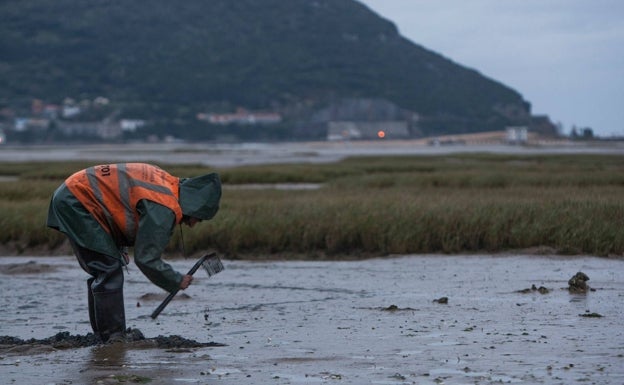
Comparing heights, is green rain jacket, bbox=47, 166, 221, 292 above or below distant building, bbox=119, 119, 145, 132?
below

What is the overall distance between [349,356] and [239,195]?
48.0 feet

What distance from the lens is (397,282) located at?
1342 centimetres

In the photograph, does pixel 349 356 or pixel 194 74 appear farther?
Result: pixel 194 74

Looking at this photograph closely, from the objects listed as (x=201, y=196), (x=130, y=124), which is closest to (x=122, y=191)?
(x=201, y=196)

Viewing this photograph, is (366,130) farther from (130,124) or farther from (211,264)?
(211,264)

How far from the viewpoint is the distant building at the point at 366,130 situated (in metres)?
158

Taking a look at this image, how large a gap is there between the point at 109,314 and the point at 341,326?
194 cm

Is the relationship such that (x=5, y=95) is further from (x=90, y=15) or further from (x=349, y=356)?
(x=349, y=356)

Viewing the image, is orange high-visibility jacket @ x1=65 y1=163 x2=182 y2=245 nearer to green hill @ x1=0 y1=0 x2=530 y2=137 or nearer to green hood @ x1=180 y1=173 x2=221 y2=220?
green hood @ x1=180 y1=173 x2=221 y2=220

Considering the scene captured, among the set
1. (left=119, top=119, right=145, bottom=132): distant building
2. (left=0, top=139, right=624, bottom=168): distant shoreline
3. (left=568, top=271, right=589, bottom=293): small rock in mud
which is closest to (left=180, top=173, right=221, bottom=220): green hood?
(left=568, top=271, right=589, bottom=293): small rock in mud

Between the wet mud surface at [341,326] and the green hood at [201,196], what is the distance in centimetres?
100

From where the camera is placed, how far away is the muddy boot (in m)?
9.23

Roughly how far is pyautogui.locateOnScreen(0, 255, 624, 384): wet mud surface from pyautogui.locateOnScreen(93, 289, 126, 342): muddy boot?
118 millimetres

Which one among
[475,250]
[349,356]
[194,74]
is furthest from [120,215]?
[194,74]
